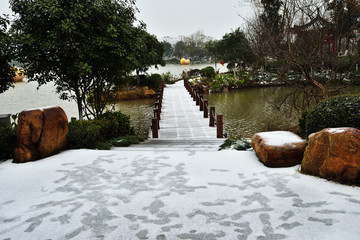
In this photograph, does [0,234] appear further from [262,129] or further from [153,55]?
[153,55]

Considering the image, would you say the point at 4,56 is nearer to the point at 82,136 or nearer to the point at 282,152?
the point at 82,136

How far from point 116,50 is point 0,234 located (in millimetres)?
6016

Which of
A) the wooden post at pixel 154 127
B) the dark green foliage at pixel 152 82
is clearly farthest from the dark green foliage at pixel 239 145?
the dark green foliage at pixel 152 82

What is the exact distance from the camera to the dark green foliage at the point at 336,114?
4742mm

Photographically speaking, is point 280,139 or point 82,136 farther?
point 82,136

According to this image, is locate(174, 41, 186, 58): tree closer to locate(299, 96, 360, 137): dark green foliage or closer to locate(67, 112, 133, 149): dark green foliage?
locate(67, 112, 133, 149): dark green foliage

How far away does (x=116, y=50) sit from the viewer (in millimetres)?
7977

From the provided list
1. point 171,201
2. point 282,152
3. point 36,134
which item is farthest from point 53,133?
point 282,152

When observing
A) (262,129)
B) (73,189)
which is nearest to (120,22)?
(73,189)

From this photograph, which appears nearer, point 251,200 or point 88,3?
point 251,200

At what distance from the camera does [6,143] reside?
5.95 metres

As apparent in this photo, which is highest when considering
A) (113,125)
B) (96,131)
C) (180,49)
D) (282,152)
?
(180,49)

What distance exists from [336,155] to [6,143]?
Result: 6.65 metres

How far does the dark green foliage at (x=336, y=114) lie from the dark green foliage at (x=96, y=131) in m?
4.98
